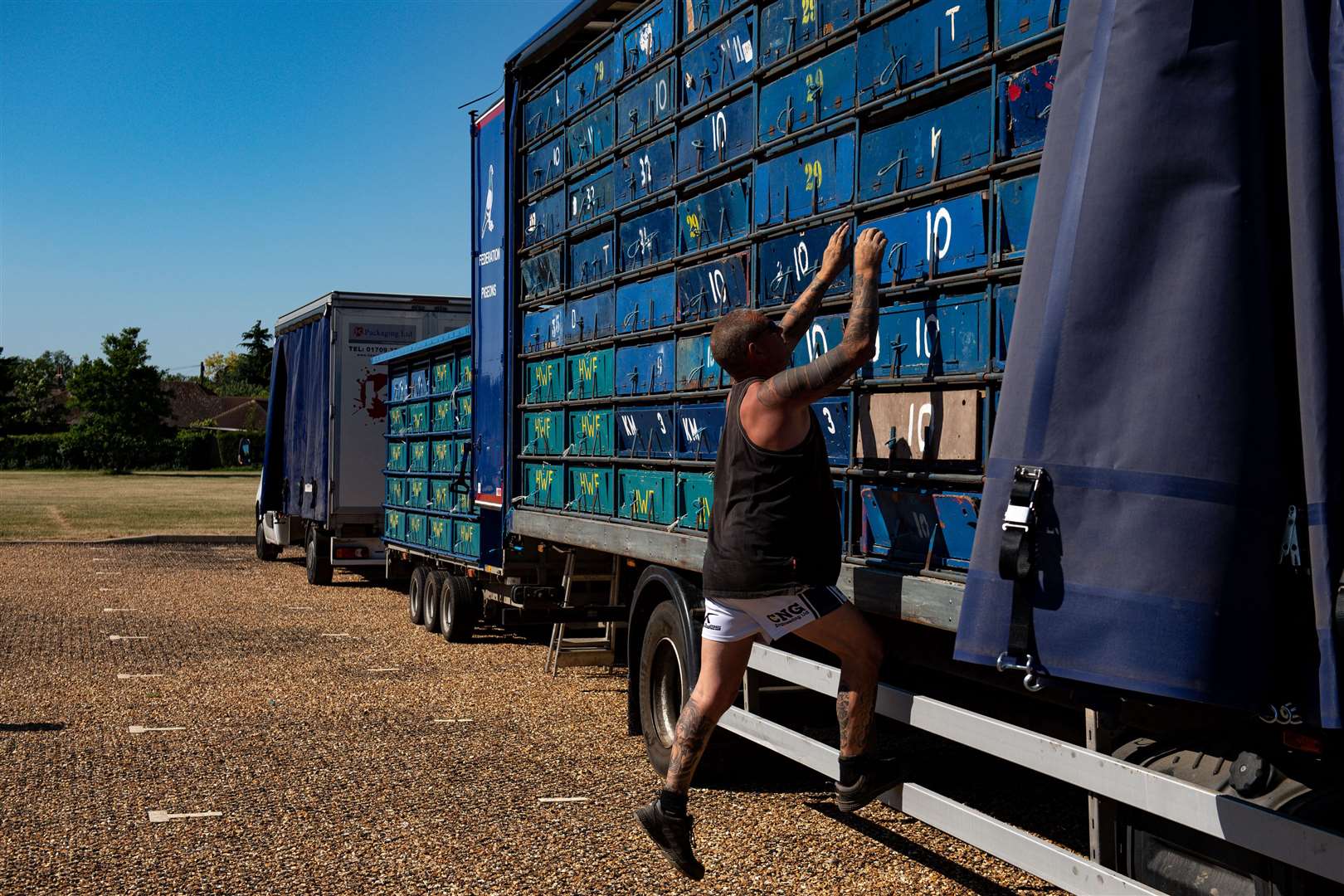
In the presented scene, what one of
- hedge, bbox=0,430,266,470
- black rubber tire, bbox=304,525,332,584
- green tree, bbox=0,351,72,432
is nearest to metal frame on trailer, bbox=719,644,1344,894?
black rubber tire, bbox=304,525,332,584

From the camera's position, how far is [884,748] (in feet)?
24.3

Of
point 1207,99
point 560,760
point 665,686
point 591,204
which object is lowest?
point 560,760

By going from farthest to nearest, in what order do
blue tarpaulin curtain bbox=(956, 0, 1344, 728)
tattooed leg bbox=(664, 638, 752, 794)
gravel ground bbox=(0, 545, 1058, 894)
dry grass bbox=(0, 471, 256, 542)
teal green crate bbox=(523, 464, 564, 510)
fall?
dry grass bbox=(0, 471, 256, 542)
teal green crate bbox=(523, 464, 564, 510)
gravel ground bbox=(0, 545, 1058, 894)
tattooed leg bbox=(664, 638, 752, 794)
blue tarpaulin curtain bbox=(956, 0, 1344, 728)

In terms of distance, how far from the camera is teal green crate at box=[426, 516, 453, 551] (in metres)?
12.5

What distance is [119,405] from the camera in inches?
3130

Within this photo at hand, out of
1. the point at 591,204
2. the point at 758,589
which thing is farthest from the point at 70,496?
the point at 758,589

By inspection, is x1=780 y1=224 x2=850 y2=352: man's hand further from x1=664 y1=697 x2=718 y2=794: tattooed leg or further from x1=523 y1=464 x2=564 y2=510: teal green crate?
x1=523 y1=464 x2=564 y2=510: teal green crate

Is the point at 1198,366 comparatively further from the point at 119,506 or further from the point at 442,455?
the point at 119,506

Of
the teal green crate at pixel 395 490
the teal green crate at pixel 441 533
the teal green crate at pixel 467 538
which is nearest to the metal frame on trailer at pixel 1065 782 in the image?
the teal green crate at pixel 467 538

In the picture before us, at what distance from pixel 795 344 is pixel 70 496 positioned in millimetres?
44002

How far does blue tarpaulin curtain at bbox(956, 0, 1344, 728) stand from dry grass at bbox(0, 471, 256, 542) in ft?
80.2

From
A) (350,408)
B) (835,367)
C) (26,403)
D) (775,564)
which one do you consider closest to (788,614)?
(775,564)

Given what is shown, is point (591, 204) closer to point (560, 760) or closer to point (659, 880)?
point (560, 760)

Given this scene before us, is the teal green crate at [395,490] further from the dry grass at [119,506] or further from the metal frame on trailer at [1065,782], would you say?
the dry grass at [119,506]
